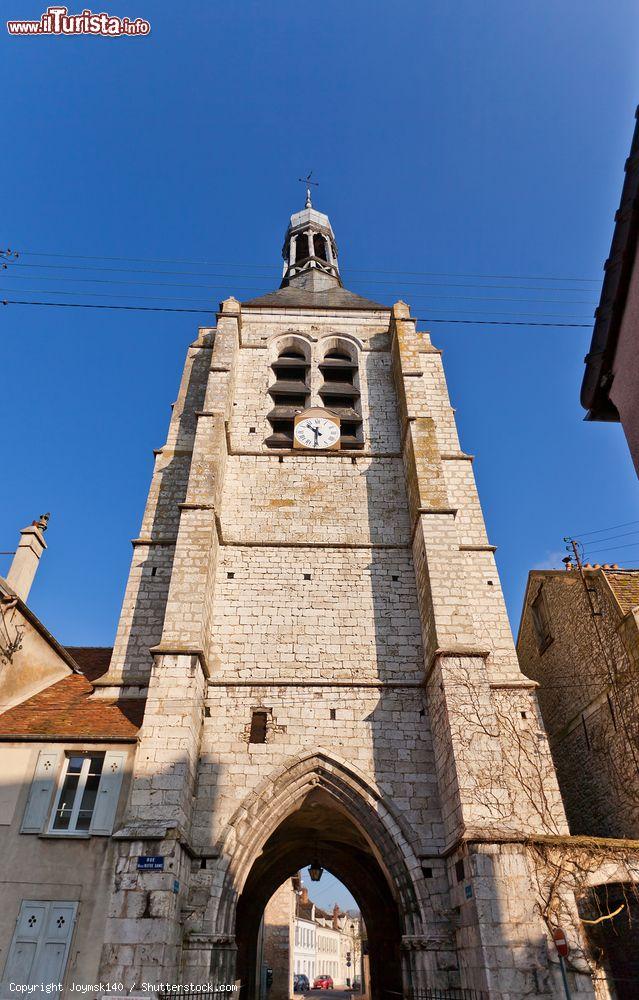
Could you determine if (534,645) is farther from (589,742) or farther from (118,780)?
(118,780)

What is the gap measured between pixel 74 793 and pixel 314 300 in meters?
14.3

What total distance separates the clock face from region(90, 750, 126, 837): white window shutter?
7.27 meters

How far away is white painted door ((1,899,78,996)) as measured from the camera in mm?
6656

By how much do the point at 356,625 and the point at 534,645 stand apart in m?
6.11

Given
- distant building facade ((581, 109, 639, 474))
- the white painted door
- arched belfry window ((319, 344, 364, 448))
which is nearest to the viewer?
distant building facade ((581, 109, 639, 474))

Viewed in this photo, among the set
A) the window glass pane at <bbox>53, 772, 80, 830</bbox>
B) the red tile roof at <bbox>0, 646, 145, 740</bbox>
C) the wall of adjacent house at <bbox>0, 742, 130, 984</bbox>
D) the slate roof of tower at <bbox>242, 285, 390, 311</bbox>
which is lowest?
the wall of adjacent house at <bbox>0, 742, 130, 984</bbox>

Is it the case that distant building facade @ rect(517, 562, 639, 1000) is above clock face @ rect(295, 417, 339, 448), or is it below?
below

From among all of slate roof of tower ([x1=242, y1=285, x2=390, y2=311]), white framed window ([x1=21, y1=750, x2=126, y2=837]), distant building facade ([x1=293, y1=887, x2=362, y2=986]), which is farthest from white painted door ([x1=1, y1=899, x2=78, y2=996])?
distant building facade ([x1=293, y1=887, x2=362, y2=986])

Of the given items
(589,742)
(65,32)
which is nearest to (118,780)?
(589,742)

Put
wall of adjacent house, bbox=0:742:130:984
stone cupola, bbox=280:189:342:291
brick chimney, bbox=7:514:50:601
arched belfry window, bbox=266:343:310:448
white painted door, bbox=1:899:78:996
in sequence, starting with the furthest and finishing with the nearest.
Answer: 1. stone cupola, bbox=280:189:342:291
2. arched belfry window, bbox=266:343:310:448
3. brick chimney, bbox=7:514:50:601
4. wall of adjacent house, bbox=0:742:130:984
5. white painted door, bbox=1:899:78:996

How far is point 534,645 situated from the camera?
14.4 m

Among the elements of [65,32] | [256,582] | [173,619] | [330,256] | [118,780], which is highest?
[330,256]

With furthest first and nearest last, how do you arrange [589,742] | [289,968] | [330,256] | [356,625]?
[330,256], [289,968], [589,742], [356,625]

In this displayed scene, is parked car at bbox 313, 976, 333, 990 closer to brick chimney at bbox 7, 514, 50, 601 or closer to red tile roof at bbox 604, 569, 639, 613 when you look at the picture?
red tile roof at bbox 604, 569, 639, 613
